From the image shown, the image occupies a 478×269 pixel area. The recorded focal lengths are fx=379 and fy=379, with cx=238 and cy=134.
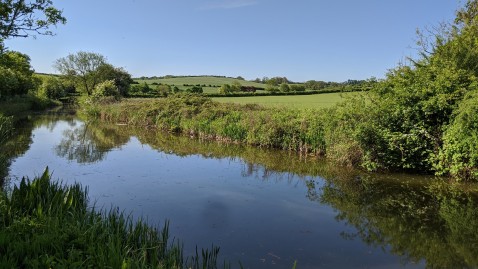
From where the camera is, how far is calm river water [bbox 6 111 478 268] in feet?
23.5

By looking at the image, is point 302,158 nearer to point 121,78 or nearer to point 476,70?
point 476,70

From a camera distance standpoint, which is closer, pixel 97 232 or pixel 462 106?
pixel 97 232

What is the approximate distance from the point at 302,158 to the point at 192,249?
36.2ft

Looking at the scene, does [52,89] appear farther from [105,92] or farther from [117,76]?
[105,92]

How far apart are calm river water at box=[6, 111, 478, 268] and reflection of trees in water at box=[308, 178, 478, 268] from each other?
0.02 m

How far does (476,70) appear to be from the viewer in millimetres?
16359

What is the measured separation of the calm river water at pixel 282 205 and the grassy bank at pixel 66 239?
144 centimetres

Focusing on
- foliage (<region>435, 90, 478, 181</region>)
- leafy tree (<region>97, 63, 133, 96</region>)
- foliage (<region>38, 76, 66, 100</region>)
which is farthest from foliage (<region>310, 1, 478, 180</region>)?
foliage (<region>38, 76, 66, 100</region>)

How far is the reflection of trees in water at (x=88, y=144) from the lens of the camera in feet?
56.7

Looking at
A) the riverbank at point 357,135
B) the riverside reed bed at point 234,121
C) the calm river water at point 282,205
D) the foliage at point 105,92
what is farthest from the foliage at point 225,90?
the calm river water at point 282,205

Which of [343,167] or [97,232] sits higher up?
[97,232]

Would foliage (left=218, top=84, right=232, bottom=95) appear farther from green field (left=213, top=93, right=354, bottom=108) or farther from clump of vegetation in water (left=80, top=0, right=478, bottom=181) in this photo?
clump of vegetation in water (left=80, top=0, right=478, bottom=181)

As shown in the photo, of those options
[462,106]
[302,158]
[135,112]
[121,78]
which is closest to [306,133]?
[302,158]

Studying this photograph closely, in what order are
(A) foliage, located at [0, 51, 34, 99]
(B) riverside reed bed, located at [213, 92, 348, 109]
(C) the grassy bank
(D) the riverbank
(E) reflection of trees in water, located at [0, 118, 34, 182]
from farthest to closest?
1. (A) foliage, located at [0, 51, 34, 99]
2. (B) riverside reed bed, located at [213, 92, 348, 109]
3. (D) the riverbank
4. (E) reflection of trees in water, located at [0, 118, 34, 182]
5. (C) the grassy bank
